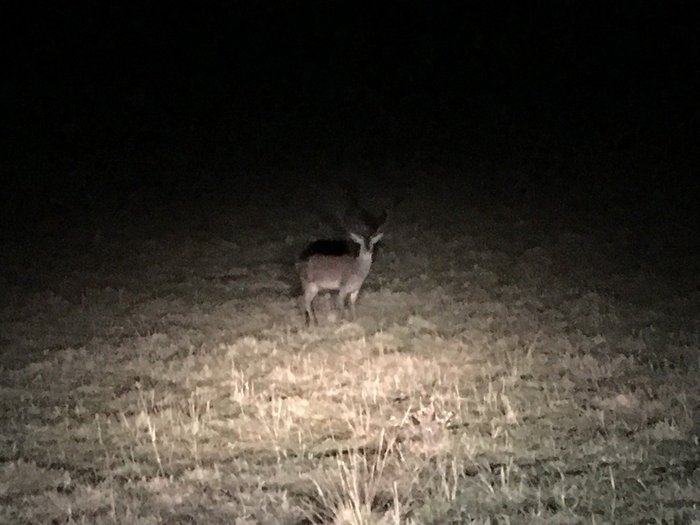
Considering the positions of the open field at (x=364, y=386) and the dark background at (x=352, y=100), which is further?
the dark background at (x=352, y=100)

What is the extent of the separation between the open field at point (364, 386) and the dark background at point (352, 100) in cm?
488

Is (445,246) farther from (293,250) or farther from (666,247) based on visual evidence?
(666,247)

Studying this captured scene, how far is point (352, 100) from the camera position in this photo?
90.8ft

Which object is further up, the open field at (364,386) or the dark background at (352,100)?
the dark background at (352,100)

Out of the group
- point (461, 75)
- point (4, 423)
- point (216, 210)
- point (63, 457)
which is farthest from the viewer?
point (461, 75)

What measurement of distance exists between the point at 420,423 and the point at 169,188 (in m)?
13.5

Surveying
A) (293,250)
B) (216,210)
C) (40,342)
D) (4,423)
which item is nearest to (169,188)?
(216,210)

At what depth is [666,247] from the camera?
13773 millimetres

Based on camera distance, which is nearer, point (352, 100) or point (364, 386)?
point (364, 386)

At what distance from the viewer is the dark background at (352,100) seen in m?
20.2

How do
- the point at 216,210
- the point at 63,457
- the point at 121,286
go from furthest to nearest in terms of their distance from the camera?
the point at 216,210, the point at 121,286, the point at 63,457

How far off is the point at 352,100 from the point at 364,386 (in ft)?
66.3

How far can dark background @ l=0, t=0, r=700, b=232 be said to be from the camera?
2019 cm

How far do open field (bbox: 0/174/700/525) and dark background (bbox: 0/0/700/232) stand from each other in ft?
16.0
